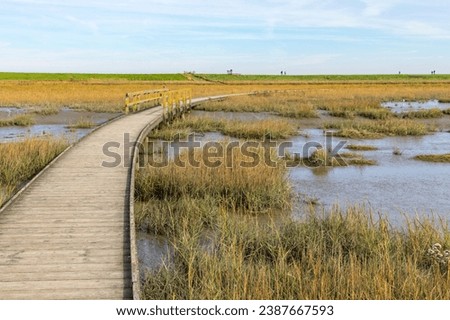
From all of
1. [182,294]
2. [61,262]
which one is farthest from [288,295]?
[61,262]

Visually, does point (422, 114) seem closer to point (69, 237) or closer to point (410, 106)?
point (410, 106)

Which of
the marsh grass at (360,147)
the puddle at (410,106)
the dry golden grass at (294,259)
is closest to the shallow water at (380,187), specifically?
the marsh grass at (360,147)

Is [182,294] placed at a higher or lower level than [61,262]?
lower

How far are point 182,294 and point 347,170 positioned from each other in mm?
7847

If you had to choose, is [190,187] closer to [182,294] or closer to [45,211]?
[45,211]

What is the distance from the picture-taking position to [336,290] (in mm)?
4809

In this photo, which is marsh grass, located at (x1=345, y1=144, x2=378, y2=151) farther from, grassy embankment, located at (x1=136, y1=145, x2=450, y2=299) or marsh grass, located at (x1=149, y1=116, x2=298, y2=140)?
grassy embankment, located at (x1=136, y1=145, x2=450, y2=299)

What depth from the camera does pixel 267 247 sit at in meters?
6.21

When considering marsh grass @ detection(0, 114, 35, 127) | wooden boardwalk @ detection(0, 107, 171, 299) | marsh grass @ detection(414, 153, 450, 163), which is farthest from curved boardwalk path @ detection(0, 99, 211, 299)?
marsh grass @ detection(0, 114, 35, 127)

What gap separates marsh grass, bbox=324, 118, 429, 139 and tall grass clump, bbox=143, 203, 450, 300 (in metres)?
11.1

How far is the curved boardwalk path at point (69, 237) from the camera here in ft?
14.5

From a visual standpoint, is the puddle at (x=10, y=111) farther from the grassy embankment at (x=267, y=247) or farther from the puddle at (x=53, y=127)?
the grassy embankment at (x=267, y=247)

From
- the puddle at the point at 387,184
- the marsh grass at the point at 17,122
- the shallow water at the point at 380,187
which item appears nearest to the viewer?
the shallow water at the point at 380,187

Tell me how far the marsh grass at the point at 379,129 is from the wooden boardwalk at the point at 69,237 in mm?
10682
